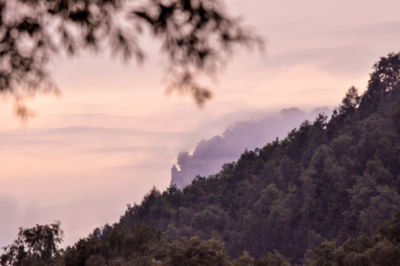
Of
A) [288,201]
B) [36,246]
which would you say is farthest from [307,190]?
[36,246]

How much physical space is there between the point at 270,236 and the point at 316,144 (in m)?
23.1

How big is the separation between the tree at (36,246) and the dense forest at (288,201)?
110 mm

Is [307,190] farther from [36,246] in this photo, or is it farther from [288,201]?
[36,246]

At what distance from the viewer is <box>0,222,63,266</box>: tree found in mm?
77125

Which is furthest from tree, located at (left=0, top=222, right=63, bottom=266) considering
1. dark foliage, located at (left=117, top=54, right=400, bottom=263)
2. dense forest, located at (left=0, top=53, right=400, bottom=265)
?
dark foliage, located at (left=117, top=54, right=400, bottom=263)

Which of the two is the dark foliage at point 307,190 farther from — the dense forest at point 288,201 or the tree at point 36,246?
the tree at point 36,246

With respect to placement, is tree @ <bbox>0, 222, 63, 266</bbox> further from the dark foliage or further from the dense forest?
the dark foliage

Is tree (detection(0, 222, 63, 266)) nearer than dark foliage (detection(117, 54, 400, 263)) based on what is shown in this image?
Yes

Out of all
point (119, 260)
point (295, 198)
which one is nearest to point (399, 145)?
point (295, 198)

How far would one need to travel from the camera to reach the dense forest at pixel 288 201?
77.9 m

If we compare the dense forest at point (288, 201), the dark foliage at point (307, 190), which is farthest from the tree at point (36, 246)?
the dark foliage at point (307, 190)

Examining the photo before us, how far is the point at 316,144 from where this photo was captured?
470 feet

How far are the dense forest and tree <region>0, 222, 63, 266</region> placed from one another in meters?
0.11

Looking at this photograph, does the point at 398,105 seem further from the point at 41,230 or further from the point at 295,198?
the point at 41,230
